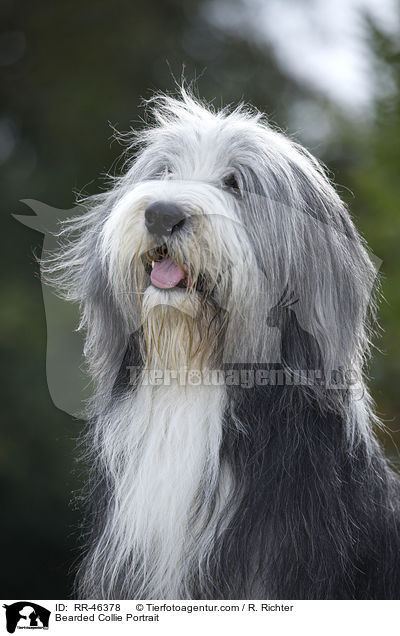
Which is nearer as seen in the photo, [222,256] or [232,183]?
[222,256]

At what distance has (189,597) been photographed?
75.9 inches

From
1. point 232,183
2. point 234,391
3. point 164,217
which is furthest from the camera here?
point 232,183

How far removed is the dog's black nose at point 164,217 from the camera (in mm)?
1813

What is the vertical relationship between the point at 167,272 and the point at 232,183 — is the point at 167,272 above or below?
below

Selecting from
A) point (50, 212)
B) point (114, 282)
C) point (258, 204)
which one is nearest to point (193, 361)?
point (114, 282)

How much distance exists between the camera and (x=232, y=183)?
6.75 feet

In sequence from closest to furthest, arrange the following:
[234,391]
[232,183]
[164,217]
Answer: [164,217] < [234,391] < [232,183]
